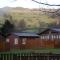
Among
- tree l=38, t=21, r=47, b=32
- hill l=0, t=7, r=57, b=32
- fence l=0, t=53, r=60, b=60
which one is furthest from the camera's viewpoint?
tree l=38, t=21, r=47, b=32

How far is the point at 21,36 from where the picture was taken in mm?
9047

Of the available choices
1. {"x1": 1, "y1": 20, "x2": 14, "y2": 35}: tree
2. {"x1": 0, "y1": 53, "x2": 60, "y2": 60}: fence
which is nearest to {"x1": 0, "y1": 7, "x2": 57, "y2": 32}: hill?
{"x1": 1, "y1": 20, "x2": 14, "y2": 35}: tree

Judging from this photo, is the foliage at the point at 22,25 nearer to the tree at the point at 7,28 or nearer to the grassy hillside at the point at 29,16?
the grassy hillside at the point at 29,16

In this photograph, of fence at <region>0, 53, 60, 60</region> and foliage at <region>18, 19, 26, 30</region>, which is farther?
foliage at <region>18, 19, 26, 30</region>

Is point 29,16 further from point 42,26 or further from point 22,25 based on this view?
point 42,26

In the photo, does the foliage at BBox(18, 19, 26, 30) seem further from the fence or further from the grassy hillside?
the fence

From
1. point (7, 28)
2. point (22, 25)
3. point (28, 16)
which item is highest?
point (28, 16)

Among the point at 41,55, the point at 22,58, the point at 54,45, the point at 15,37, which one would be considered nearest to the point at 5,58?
the point at 22,58

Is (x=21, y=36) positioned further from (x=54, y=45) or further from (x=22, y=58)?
(x=22, y=58)

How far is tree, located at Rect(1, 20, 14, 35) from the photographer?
8227 mm

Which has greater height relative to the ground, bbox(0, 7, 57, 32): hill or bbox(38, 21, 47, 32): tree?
bbox(0, 7, 57, 32): hill

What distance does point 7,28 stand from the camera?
8.44 m

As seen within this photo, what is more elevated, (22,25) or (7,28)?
(22,25)

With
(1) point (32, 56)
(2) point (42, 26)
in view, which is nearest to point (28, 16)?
(2) point (42, 26)
